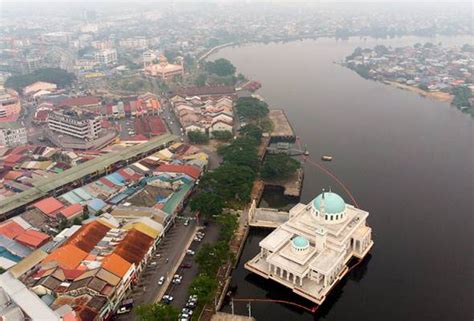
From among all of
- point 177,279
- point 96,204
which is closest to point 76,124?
point 96,204

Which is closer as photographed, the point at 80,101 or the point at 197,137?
the point at 197,137

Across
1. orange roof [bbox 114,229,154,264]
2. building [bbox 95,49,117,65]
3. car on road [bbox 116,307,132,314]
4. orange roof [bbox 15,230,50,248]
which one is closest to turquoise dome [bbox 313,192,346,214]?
orange roof [bbox 114,229,154,264]

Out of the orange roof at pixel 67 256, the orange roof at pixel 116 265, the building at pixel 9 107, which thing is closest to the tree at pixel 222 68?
the building at pixel 9 107

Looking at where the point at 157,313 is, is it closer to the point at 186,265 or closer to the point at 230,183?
the point at 186,265

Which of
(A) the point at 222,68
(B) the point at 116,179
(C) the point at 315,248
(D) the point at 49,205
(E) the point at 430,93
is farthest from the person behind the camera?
(A) the point at 222,68

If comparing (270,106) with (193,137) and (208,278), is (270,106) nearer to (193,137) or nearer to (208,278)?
(193,137)

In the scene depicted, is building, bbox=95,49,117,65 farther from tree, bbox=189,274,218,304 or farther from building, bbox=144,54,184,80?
tree, bbox=189,274,218,304

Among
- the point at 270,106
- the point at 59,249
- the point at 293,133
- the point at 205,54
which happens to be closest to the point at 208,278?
the point at 59,249
